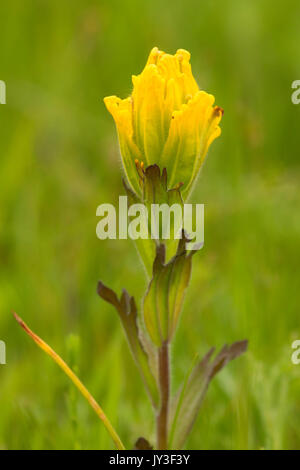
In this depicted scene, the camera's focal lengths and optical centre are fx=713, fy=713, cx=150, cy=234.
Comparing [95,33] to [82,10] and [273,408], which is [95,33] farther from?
[273,408]

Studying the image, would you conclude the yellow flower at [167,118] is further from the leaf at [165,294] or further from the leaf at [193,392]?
the leaf at [193,392]

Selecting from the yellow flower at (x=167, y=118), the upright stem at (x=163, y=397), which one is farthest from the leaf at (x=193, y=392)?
the yellow flower at (x=167, y=118)

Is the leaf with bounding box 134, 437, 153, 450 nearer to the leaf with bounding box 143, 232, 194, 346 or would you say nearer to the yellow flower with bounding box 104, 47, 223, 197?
the leaf with bounding box 143, 232, 194, 346

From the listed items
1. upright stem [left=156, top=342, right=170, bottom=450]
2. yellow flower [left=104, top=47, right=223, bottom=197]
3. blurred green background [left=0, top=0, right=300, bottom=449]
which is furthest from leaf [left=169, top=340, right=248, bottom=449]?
yellow flower [left=104, top=47, right=223, bottom=197]

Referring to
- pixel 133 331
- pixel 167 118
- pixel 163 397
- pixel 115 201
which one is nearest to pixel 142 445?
pixel 163 397

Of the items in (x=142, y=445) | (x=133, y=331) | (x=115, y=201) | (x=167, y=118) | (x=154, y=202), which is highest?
(x=115, y=201)

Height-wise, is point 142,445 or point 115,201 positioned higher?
point 115,201

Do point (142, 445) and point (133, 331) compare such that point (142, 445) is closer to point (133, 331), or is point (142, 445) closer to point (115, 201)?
point (133, 331)

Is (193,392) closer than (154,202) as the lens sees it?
No
